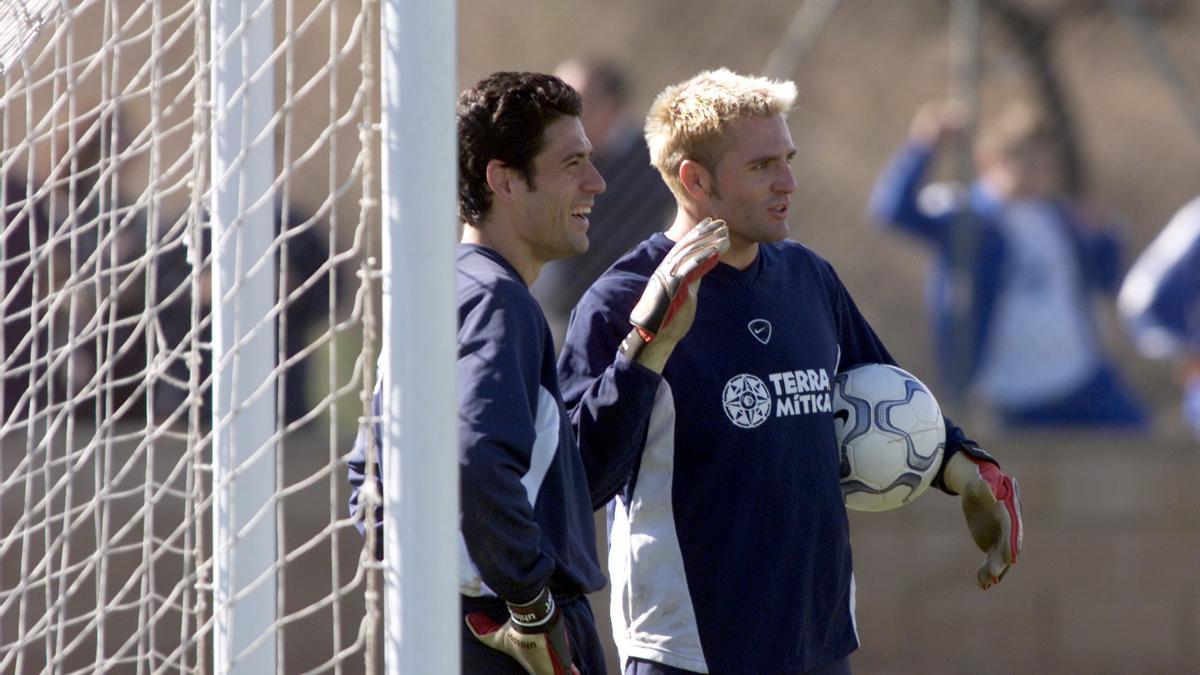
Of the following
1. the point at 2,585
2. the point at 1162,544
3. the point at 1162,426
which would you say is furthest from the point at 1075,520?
the point at 2,585

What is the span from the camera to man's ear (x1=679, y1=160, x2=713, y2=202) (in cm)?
351

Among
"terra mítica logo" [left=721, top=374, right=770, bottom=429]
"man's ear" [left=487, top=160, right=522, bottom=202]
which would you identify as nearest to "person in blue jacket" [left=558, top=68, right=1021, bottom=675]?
"terra mítica logo" [left=721, top=374, right=770, bottom=429]

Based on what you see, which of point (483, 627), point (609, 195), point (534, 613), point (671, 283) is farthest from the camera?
point (609, 195)

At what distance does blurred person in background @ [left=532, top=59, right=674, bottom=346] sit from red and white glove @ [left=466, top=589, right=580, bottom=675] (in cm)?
369

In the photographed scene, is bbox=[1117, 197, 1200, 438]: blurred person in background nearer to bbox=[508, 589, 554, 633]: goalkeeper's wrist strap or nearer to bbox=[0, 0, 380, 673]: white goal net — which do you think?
bbox=[0, 0, 380, 673]: white goal net

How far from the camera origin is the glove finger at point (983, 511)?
3521mm

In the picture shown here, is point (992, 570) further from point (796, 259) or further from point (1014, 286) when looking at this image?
point (1014, 286)

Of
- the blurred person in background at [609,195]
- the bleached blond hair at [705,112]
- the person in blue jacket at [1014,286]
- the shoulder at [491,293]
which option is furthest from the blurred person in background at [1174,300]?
the shoulder at [491,293]

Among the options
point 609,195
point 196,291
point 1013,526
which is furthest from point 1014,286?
point 196,291

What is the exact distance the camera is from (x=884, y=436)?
3533 mm

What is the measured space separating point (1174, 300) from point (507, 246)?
4496mm

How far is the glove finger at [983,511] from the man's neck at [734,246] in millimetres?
671

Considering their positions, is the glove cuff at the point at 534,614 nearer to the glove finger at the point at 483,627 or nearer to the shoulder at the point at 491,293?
the glove finger at the point at 483,627

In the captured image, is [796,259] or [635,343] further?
[796,259]
